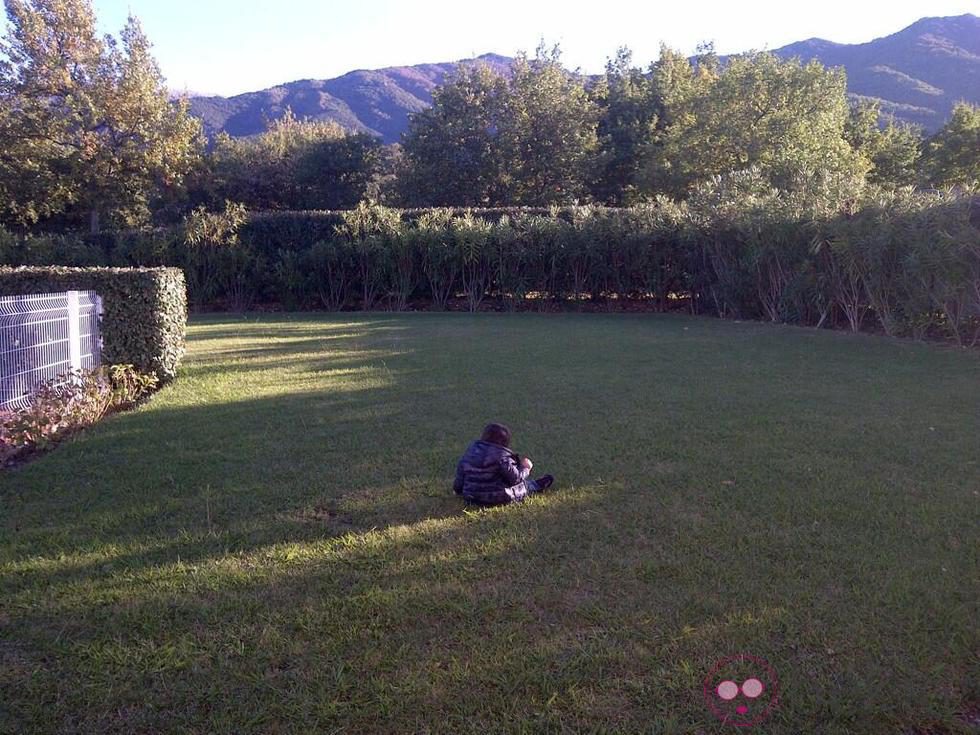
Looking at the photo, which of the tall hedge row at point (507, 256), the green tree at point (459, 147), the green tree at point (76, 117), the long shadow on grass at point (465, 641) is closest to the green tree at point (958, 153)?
the tall hedge row at point (507, 256)

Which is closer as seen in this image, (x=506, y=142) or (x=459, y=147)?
(x=506, y=142)

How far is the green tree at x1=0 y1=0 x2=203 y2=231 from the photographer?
26594 millimetres

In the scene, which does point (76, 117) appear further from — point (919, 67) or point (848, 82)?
point (919, 67)

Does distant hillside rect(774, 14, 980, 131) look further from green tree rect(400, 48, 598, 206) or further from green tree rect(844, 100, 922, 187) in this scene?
green tree rect(400, 48, 598, 206)

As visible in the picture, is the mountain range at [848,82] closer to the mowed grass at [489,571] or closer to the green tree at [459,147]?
the green tree at [459,147]

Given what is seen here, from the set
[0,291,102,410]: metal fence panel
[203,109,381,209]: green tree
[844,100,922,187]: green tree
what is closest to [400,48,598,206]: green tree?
[203,109,381,209]: green tree

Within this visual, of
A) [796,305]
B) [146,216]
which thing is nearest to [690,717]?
[796,305]

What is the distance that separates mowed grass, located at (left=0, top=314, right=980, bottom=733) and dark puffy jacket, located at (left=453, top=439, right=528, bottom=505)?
14cm

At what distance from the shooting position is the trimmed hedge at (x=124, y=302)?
343 inches

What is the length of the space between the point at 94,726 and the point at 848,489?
4.47 m

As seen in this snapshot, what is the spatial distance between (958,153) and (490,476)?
34.6 metres

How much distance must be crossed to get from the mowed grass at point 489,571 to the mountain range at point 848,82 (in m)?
46.2

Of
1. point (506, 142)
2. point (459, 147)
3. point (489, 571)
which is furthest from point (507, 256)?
point (489, 571)

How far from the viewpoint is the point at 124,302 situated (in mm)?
8883
